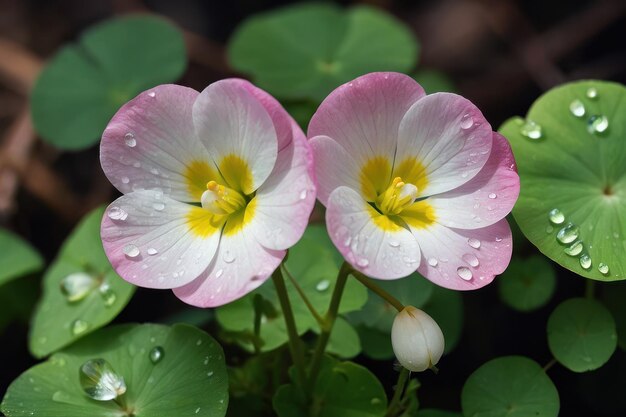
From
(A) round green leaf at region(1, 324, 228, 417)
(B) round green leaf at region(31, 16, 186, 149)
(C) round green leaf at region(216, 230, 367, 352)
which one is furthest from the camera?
(B) round green leaf at region(31, 16, 186, 149)

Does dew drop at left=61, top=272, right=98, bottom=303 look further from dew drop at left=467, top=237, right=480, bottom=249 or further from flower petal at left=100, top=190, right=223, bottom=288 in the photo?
dew drop at left=467, top=237, right=480, bottom=249

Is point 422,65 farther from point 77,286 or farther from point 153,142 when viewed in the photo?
point 153,142

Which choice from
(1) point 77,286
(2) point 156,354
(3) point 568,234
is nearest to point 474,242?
(3) point 568,234

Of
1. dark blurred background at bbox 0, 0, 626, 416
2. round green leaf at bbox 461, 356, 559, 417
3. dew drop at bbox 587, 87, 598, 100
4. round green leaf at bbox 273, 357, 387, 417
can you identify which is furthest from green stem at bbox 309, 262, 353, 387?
dew drop at bbox 587, 87, 598, 100

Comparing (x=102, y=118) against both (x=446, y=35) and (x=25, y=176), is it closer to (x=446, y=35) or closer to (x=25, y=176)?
(x=25, y=176)

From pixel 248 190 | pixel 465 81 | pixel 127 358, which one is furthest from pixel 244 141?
pixel 465 81

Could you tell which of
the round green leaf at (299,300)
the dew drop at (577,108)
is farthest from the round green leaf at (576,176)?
the round green leaf at (299,300)
